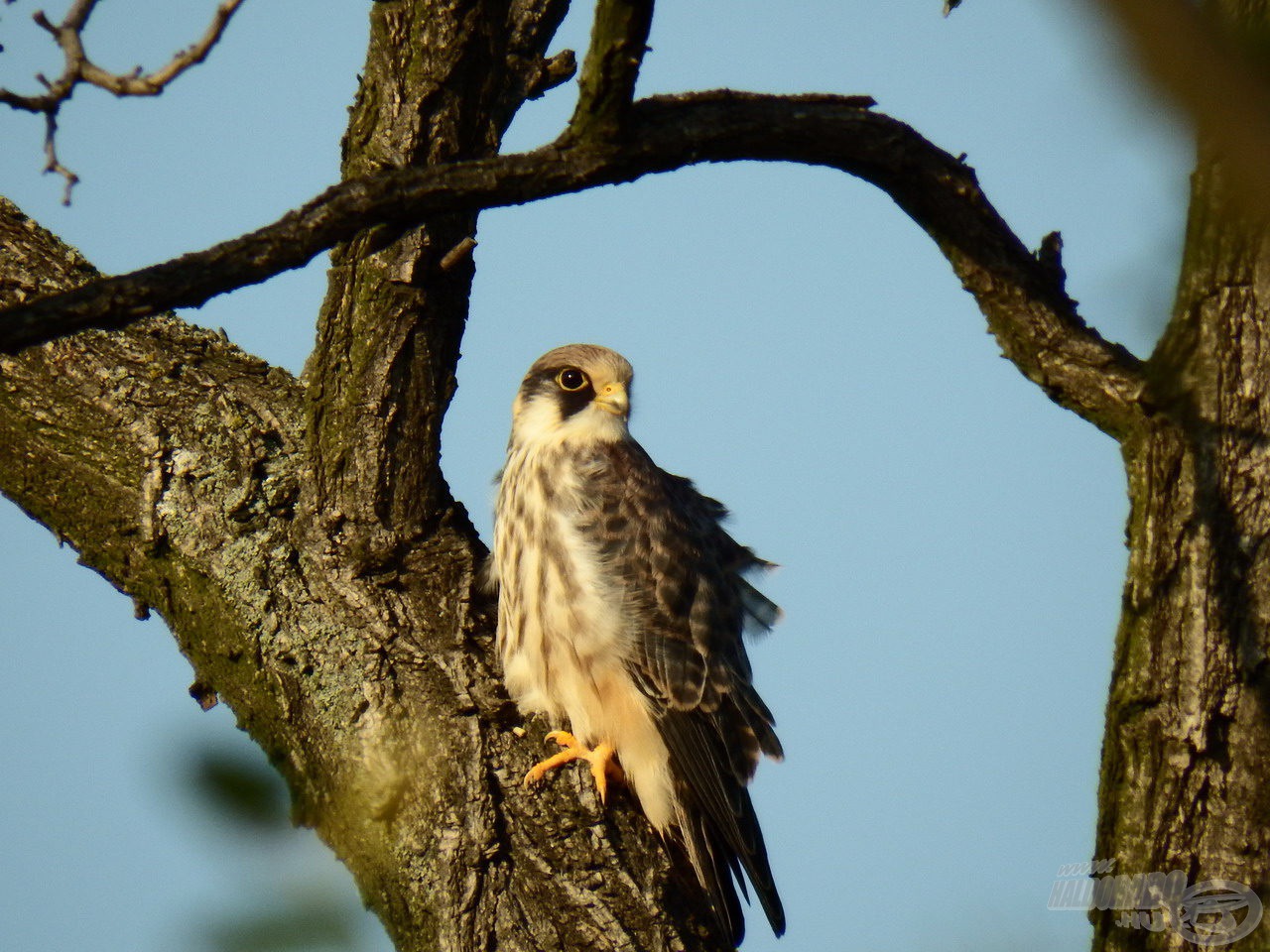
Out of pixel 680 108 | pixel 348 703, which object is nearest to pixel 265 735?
pixel 348 703

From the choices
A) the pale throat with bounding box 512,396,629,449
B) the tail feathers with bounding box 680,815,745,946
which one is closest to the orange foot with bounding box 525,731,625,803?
the tail feathers with bounding box 680,815,745,946

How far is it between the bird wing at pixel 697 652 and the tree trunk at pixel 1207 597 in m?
1.54

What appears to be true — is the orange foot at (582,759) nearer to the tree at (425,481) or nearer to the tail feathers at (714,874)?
the tree at (425,481)

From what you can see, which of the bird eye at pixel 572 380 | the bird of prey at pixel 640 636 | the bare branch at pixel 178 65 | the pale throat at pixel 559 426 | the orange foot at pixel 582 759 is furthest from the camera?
the bird eye at pixel 572 380

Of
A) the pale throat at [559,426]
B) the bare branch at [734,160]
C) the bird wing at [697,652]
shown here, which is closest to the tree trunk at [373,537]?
the bird wing at [697,652]

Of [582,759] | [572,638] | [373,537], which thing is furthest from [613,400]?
[582,759]

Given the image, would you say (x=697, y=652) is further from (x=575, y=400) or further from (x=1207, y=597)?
(x=1207, y=597)

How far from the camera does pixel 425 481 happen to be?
3.65 m

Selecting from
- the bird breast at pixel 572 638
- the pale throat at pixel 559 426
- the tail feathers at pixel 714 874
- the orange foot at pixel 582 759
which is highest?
the pale throat at pixel 559 426

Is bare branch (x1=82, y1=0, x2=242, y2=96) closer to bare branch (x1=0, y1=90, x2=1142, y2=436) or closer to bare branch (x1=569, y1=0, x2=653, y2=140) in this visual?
bare branch (x1=0, y1=90, x2=1142, y2=436)

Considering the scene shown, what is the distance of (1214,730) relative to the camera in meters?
2.53

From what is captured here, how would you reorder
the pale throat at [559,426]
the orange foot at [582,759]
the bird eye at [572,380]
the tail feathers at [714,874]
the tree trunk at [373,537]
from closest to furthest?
the tree trunk at [373,537] < the orange foot at [582,759] < the tail feathers at [714,874] < the pale throat at [559,426] < the bird eye at [572,380]

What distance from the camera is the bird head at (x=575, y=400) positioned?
4867mm

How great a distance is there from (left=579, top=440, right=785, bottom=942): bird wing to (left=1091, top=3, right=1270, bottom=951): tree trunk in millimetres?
1537
